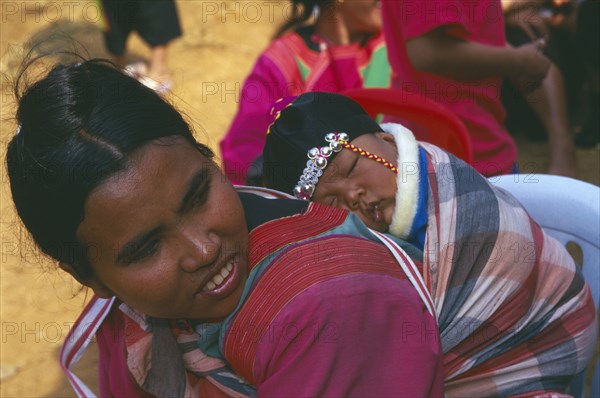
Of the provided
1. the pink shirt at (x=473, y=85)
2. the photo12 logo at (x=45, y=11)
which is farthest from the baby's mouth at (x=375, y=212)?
the photo12 logo at (x=45, y=11)

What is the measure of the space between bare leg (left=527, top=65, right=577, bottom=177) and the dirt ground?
175 mm

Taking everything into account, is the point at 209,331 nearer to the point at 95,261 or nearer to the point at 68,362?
the point at 95,261

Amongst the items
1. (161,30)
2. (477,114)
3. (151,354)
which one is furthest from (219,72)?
(151,354)

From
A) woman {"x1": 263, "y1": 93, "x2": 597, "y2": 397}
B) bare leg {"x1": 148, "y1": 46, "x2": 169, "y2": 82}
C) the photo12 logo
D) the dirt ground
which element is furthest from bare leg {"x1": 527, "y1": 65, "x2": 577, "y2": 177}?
the photo12 logo

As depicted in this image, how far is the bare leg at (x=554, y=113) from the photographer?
11.7 feet

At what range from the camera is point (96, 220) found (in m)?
1.19

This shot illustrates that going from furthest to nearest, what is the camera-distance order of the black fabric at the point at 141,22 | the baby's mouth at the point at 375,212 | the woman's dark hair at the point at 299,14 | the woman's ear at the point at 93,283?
the black fabric at the point at 141,22 → the woman's dark hair at the point at 299,14 → the baby's mouth at the point at 375,212 → the woman's ear at the point at 93,283

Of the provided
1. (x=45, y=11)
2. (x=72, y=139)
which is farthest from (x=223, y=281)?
(x=45, y=11)

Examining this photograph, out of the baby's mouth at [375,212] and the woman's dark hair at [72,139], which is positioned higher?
the woman's dark hair at [72,139]

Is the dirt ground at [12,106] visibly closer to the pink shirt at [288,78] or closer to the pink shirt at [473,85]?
the pink shirt at [288,78]

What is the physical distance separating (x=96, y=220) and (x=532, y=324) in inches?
35.5

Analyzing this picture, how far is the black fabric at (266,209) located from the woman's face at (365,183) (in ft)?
0.77

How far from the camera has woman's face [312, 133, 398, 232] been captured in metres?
1.59

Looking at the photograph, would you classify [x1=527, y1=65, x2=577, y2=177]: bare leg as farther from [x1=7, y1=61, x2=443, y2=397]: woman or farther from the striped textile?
[x1=7, y1=61, x2=443, y2=397]: woman
